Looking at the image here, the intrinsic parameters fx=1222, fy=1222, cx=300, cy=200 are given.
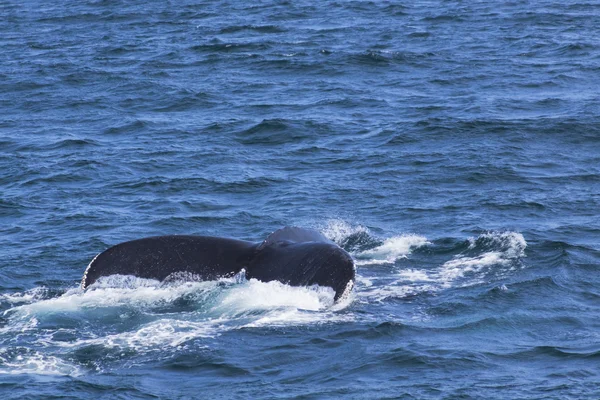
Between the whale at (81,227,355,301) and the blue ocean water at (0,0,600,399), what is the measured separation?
0.19 m

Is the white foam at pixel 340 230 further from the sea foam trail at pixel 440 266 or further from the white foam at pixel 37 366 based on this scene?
the white foam at pixel 37 366

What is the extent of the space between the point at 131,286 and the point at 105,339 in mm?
871

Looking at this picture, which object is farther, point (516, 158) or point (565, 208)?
point (516, 158)

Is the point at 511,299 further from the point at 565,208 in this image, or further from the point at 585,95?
the point at 585,95

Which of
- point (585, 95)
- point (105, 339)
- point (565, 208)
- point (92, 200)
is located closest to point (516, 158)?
point (565, 208)

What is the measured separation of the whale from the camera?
46.9 ft

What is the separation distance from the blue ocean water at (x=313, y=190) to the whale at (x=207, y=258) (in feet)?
0.62

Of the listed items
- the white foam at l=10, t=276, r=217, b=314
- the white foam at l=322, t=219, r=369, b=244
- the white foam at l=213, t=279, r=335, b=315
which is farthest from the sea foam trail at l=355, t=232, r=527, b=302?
the white foam at l=10, t=276, r=217, b=314

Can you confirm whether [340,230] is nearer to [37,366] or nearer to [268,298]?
[268,298]

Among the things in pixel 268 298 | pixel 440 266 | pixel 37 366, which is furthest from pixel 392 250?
pixel 37 366

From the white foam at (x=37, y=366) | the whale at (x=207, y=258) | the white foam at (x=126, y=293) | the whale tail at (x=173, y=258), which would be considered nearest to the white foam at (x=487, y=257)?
the whale at (x=207, y=258)

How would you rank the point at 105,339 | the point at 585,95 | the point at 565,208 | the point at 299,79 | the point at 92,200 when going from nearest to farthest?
the point at 105,339 → the point at 565,208 → the point at 92,200 → the point at 585,95 → the point at 299,79

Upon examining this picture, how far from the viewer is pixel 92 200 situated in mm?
22109

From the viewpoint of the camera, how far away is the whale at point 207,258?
46.9 feet
